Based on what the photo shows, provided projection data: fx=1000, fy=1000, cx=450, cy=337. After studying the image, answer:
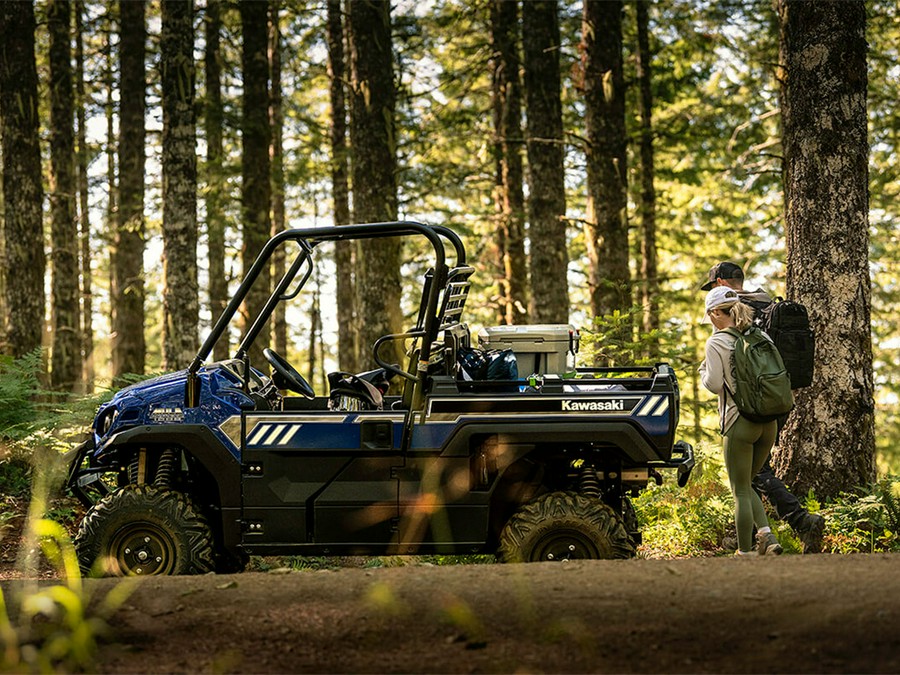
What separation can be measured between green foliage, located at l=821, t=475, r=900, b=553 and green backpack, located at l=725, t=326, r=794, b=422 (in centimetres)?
163

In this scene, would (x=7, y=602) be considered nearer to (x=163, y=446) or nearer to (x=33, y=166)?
(x=163, y=446)

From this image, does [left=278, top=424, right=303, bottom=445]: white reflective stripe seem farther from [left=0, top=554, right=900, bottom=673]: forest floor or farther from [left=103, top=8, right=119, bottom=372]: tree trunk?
[left=103, top=8, right=119, bottom=372]: tree trunk

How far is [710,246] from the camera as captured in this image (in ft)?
97.1

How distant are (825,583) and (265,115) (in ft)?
54.8

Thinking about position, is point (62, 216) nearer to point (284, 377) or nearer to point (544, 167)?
point (544, 167)

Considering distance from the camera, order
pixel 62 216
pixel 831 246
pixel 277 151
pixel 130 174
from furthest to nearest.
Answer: pixel 277 151 < pixel 130 174 < pixel 62 216 < pixel 831 246

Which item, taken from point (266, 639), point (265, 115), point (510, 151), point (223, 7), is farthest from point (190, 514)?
point (223, 7)

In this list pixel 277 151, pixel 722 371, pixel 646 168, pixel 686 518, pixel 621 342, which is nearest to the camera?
pixel 722 371

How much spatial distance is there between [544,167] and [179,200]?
662 centimetres

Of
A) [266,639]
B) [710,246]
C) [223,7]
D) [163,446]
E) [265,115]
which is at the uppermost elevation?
[223,7]

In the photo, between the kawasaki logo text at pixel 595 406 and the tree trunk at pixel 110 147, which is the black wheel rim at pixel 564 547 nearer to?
the kawasaki logo text at pixel 595 406

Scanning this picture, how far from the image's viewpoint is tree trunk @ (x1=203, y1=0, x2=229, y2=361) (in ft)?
65.4

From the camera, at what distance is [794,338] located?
8430mm

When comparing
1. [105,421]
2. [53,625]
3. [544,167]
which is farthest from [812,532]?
[544,167]
